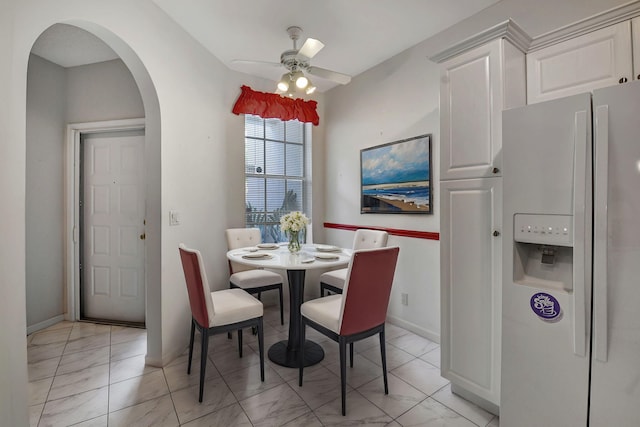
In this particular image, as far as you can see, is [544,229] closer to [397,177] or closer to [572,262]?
[572,262]

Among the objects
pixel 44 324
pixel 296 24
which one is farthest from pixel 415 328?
pixel 44 324

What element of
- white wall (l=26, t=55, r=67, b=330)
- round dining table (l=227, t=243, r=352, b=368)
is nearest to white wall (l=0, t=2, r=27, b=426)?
round dining table (l=227, t=243, r=352, b=368)

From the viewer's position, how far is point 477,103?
5.88ft

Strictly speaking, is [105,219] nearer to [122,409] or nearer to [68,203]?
[68,203]

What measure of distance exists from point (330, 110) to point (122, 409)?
357cm

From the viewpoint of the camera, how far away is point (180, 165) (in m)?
2.54

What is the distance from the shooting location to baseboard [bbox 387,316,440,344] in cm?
273

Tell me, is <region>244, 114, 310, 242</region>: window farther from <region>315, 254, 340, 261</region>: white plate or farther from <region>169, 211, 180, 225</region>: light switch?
Answer: <region>315, 254, 340, 261</region>: white plate

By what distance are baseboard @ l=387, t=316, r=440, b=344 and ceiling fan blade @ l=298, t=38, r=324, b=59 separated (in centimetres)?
256

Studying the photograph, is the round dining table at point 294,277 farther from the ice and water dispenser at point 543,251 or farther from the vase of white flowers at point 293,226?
the ice and water dispenser at point 543,251

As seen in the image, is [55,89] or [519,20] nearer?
[519,20]

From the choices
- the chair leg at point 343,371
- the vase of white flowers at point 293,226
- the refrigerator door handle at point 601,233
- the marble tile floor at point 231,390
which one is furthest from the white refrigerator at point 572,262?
the vase of white flowers at point 293,226

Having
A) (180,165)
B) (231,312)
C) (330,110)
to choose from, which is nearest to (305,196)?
(330,110)

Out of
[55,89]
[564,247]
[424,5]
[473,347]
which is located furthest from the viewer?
[55,89]
